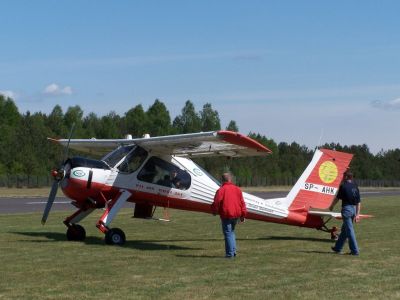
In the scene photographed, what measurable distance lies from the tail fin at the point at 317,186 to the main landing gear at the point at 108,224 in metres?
4.39

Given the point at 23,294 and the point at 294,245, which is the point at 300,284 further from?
the point at 294,245

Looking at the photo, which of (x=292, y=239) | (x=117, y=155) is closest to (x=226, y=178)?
(x=117, y=155)

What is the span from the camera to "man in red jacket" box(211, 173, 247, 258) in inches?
504

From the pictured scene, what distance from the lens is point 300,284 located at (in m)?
9.81

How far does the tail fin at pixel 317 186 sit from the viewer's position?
17.0 metres

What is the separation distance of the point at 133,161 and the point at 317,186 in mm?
4852

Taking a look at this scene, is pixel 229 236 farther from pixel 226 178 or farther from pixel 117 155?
pixel 117 155

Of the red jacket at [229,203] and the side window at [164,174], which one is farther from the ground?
the side window at [164,174]

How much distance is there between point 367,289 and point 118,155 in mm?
7998

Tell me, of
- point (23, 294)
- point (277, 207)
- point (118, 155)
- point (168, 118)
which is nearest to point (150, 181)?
point (118, 155)

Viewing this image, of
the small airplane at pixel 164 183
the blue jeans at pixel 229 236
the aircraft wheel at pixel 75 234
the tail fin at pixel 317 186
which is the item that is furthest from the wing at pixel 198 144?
the aircraft wheel at pixel 75 234

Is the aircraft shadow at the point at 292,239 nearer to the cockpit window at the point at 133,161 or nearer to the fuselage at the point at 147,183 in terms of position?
the fuselage at the point at 147,183

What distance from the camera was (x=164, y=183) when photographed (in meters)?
16.0

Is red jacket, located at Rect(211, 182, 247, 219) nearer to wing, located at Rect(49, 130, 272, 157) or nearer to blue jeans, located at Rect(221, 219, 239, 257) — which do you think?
blue jeans, located at Rect(221, 219, 239, 257)
